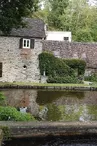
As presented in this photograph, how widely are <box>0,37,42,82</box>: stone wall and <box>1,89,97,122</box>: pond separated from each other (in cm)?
685

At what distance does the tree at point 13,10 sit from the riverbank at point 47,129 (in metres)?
15.3

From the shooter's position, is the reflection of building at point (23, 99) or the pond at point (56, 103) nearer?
the pond at point (56, 103)

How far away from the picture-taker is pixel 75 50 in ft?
153

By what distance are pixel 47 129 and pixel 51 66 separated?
26.2 meters

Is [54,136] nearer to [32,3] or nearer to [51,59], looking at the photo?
[32,3]

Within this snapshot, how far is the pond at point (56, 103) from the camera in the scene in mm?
21803

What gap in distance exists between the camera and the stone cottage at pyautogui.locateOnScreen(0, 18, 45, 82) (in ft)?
132

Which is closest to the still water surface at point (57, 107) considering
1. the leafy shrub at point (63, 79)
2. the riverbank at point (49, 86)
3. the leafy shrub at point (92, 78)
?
the riverbank at point (49, 86)

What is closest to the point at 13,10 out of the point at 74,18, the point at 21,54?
the point at 21,54

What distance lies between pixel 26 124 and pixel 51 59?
2640 cm

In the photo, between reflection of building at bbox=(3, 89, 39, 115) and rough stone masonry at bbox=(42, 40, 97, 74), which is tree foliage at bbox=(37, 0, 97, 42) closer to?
rough stone masonry at bbox=(42, 40, 97, 74)

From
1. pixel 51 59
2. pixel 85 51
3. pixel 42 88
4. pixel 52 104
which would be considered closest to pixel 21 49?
pixel 51 59

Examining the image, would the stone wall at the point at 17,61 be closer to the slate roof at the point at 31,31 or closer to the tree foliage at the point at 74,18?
the slate roof at the point at 31,31

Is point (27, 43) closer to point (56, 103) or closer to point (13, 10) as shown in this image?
point (13, 10)
